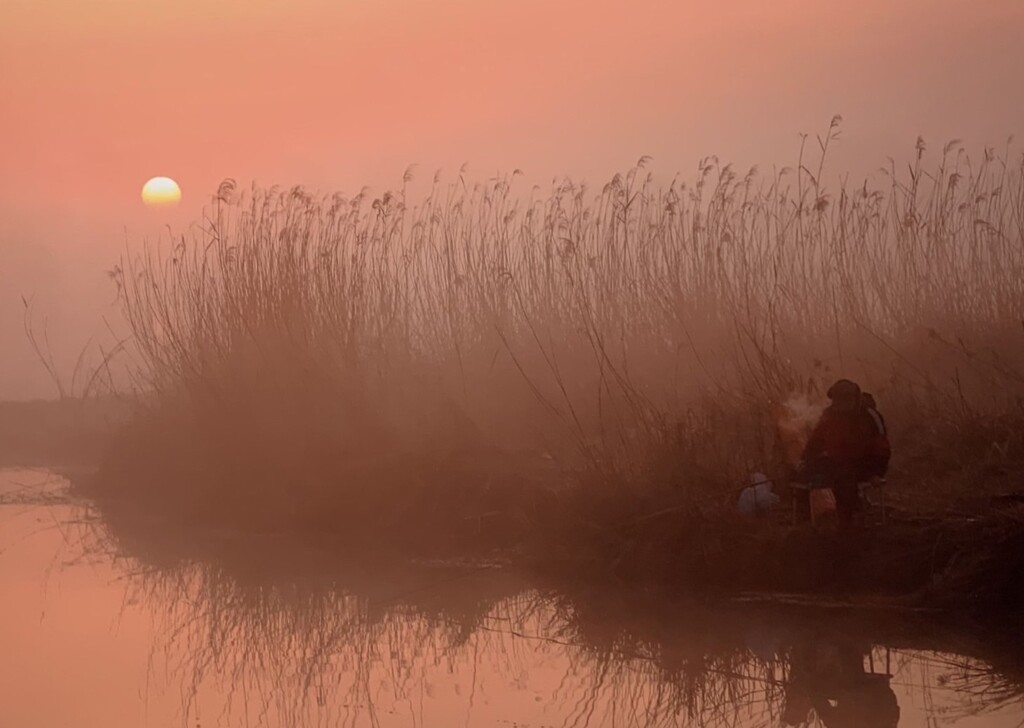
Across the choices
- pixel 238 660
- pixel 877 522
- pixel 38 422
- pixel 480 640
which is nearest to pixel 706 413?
pixel 877 522

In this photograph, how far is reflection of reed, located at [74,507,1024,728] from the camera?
16.0 ft

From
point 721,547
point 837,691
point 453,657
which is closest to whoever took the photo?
point 837,691

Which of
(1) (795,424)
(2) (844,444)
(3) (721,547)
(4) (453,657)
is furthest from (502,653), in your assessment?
(1) (795,424)

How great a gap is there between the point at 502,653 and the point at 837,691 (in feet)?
5.00

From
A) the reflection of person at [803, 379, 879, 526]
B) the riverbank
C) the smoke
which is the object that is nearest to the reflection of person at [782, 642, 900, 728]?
the riverbank

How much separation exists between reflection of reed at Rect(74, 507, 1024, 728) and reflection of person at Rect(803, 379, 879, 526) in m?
0.65

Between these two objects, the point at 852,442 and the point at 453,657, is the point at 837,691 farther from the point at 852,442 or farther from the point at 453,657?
the point at 852,442

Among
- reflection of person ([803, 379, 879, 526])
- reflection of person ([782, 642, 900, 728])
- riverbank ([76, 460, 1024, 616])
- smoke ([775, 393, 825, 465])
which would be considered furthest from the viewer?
smoke ([775, 393, 825, 465])

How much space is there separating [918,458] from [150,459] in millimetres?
7539

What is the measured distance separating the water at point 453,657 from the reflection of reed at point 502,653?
13 millimetres

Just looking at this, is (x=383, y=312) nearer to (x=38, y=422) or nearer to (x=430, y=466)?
(x=430, y=466)

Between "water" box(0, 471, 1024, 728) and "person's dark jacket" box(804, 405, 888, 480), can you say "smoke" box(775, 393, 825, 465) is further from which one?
"water" box(0, 471, 1024, 728)

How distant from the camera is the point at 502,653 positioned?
19.5 ft

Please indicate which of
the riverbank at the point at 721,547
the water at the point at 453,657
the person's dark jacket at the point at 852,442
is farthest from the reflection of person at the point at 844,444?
the water at the point at 453,657
